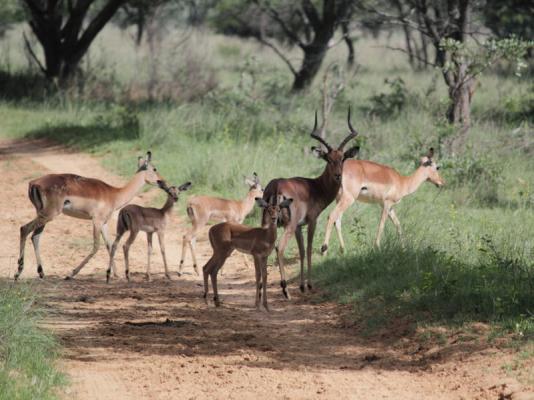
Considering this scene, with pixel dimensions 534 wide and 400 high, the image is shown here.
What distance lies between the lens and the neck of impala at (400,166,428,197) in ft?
39.9

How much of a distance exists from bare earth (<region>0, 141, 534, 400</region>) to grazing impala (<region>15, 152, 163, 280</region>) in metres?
0.37

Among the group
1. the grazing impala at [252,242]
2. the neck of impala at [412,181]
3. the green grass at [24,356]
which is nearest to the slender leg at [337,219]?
the neck of impala at [412,181]

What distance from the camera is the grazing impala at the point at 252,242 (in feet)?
27.6

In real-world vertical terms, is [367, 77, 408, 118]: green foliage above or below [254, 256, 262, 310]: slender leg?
above

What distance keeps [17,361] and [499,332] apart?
129 inches

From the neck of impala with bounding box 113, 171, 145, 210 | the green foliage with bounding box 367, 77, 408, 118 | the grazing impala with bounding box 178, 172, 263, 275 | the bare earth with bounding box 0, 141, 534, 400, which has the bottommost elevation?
the bare earth with bounding box 0, 141, 534, 400

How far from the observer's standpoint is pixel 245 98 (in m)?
18.7

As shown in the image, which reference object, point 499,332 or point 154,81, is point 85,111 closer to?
point 154,81

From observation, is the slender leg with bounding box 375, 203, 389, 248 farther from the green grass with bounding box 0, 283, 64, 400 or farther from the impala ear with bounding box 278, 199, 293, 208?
the green grass with bounding box 0, 283, 64, 400

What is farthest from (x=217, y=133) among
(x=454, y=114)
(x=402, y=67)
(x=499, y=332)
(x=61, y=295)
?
(x=402, y=67)

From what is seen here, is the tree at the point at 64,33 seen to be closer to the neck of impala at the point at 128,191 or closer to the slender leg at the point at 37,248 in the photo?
the neck of impala at the point at 128,191

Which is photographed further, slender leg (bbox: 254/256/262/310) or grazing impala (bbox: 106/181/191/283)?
grazing impala (bbox: 106/181/191/283)

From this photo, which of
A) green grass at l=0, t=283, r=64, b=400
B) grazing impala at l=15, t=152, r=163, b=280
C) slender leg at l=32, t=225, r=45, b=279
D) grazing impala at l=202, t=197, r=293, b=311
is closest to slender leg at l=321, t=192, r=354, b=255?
grazing impala at l=202, t=197, r=293, b=311

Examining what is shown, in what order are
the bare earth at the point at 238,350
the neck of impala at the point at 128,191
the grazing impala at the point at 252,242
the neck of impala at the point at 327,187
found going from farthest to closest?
the neck of impala at the point at 128,191 < the neck of impala at the point at 327,187 < the grazing impala at the point at 252,242 < the bare earth at the point at 238,350
